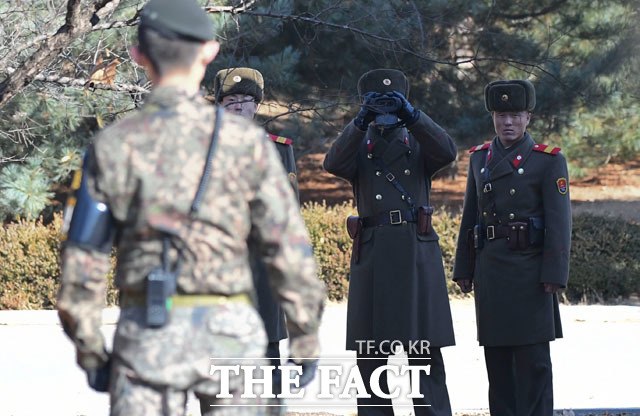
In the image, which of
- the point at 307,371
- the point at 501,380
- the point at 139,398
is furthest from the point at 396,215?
the point at 139,398

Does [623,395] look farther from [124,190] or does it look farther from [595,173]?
[595,173]

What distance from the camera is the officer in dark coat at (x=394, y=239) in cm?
529

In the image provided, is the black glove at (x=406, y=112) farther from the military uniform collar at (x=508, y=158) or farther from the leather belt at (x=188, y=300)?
the leather belt at (x=188, y=300)

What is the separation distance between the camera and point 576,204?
65.4ft

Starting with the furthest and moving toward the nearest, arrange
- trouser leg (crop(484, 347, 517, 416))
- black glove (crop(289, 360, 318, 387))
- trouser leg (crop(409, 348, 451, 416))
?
trouser leg (crop(484, 347, 517, 416)), trouser leg (crop(409, 348, 451, 416)), black glove (crop(289, 360, 318, 387))

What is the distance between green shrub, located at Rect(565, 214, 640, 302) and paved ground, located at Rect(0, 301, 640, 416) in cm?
63

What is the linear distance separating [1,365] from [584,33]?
10315 millimetres

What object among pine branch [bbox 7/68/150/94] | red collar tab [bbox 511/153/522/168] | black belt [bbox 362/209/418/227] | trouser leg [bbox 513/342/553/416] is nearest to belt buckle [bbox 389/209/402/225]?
black belt [bbox 362/209/418/227]

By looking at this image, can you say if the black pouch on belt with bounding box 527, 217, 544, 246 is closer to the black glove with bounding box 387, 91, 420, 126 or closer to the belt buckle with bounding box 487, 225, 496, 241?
the belt buckle with bounding box 487, 225, 496, 241

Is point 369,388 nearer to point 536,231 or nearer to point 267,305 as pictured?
point 267,305

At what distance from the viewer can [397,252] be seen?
17.6 feet

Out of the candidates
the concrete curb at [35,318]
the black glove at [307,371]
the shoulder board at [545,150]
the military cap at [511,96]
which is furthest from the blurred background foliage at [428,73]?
the black glove at [307,371]

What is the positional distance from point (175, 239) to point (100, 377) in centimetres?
46

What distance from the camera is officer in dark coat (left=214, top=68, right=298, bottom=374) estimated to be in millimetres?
5254
